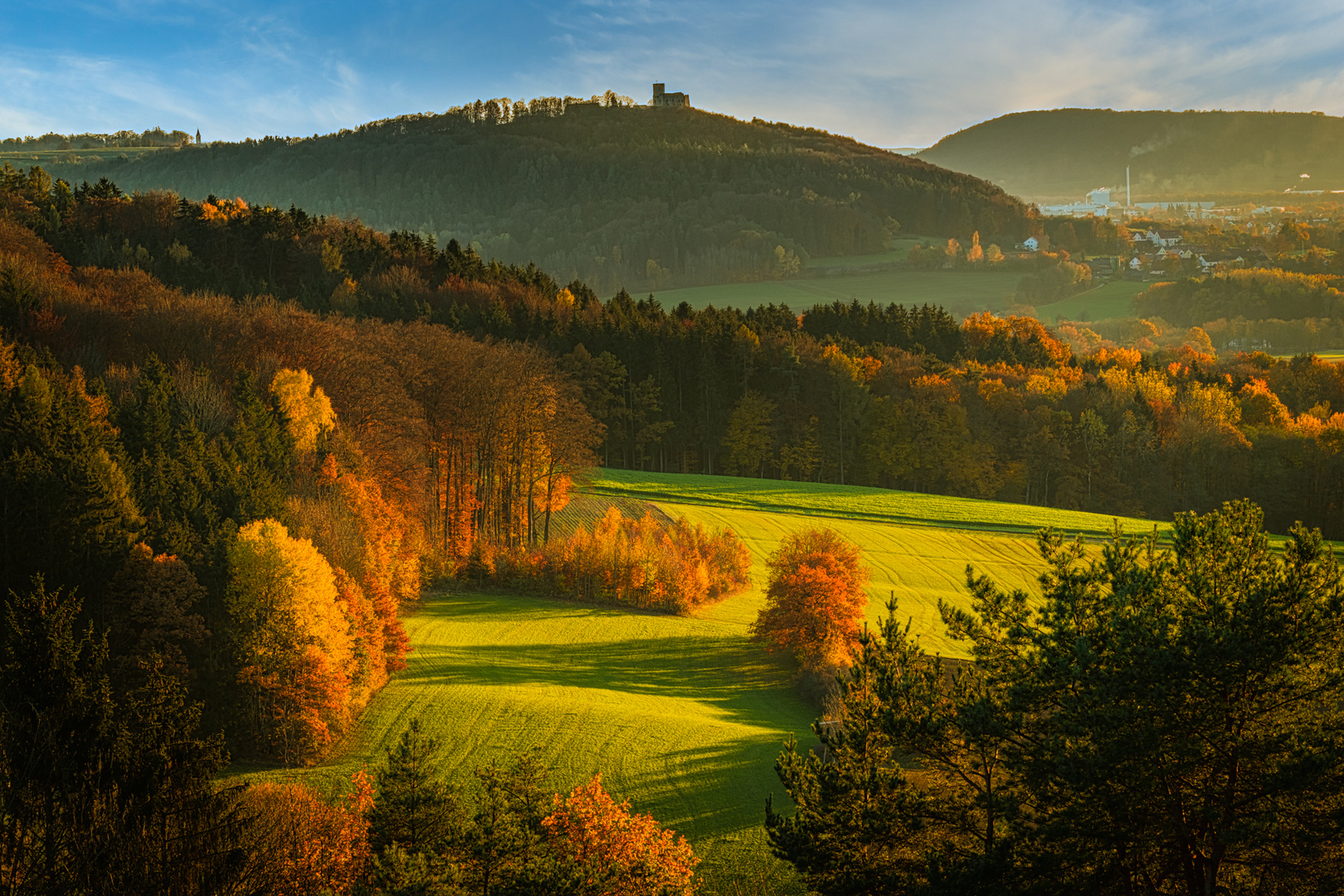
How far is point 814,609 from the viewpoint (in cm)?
4297

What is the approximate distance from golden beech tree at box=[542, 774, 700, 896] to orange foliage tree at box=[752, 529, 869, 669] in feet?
72.7

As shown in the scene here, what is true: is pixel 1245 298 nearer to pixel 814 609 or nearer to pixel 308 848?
pixel 814 609

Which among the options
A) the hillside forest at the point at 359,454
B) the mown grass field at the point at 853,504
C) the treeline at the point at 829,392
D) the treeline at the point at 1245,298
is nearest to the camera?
the hillside forest at the point at 359,454

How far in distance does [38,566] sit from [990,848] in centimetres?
3160

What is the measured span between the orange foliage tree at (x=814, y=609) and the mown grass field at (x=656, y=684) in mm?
1768

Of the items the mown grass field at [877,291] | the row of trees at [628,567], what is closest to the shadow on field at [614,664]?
the row of trees at [628,567]

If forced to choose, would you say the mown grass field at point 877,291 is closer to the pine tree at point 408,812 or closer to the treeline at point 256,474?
the treeline at point 256,474

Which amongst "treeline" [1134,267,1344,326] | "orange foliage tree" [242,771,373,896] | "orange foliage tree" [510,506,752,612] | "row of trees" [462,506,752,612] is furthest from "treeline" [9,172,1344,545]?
"orange foliage tree" [242,771,373,896]

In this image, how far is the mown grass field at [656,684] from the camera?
3028cm

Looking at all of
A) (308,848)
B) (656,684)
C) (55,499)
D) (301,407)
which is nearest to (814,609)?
(656,684)

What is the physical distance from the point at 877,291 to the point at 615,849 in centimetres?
15400

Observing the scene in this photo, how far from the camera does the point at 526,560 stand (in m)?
54.8

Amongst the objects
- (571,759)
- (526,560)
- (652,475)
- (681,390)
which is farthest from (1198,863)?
(681,390)

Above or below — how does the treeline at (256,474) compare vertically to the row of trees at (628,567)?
above
